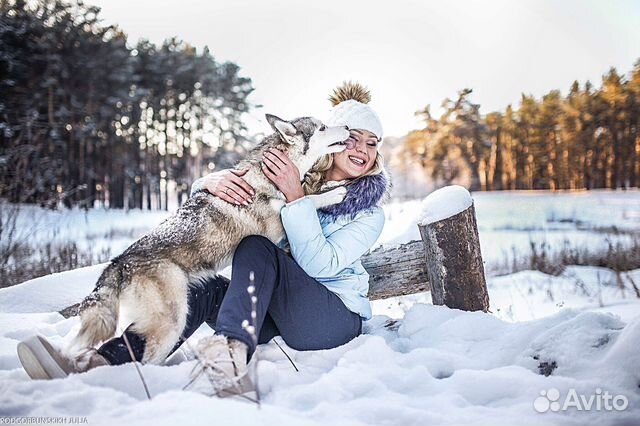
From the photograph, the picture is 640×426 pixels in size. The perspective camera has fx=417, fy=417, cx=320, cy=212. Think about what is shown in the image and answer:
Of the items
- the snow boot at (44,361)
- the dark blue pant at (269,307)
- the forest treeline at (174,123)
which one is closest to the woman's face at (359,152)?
the dark blue pant at (269,307)

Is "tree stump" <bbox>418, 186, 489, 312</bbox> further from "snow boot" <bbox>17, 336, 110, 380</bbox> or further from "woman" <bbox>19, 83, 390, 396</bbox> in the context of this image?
"snow boot" <bbox>17, 336, 110, 380</bbox>

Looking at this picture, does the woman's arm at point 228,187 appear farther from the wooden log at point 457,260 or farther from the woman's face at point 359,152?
the wooden log at point 457,260

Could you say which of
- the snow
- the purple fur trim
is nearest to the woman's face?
the purple fur trim

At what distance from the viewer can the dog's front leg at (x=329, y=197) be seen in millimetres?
3047

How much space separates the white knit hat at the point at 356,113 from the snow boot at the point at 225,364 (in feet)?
6.30

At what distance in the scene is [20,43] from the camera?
15.6 m

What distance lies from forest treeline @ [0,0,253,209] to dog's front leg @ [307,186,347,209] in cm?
1467

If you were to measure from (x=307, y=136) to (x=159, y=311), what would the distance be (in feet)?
6.18

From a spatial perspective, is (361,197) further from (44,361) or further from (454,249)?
(44,361)

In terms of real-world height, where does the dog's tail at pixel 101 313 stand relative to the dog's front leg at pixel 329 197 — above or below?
below

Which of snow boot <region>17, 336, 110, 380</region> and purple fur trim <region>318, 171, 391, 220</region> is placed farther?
purple fur trim <region>318, 171, 391, 220</region>

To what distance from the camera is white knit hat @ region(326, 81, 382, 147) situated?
10.7 ft

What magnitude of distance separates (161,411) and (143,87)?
25148mm

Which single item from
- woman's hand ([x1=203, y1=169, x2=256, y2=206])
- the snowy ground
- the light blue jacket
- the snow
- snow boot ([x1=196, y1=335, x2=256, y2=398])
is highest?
woman's hand ([x1=203, y1=169, x2=256, y2=206])
